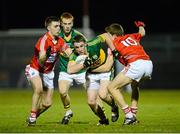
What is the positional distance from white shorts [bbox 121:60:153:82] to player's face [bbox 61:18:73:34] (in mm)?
1749

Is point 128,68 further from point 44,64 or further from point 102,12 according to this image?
point 102,12

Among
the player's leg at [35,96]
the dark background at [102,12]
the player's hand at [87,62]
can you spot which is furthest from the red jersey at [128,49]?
the dark background at [102,12]

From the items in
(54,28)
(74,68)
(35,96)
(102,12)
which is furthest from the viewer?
(102,12)

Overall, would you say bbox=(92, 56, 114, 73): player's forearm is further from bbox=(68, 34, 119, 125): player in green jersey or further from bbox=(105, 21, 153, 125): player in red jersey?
bbox=(105, 21, 153, 125): player in red jersey

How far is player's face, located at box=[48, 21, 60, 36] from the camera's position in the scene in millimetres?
15492

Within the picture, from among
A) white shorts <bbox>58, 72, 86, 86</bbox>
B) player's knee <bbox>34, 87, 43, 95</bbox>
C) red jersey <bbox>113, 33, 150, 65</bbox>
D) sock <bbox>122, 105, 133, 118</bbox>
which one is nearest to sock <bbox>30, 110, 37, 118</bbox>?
player's knee <bbox>34, 87, 43, 95</bbox>

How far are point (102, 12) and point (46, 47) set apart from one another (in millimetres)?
Answer: 35317

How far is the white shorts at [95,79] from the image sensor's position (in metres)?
15.3

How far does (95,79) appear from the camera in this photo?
15.3m

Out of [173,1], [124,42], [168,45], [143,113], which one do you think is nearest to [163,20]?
[173,1]

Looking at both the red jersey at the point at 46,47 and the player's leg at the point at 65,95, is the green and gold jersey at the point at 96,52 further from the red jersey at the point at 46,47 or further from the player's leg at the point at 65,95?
the player's leg at the point at 65,95

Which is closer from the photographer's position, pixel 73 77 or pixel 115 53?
pixel 115 53

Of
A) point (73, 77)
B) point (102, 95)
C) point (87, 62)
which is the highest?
point (87, 62)

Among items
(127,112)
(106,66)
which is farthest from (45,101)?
(127,112)
